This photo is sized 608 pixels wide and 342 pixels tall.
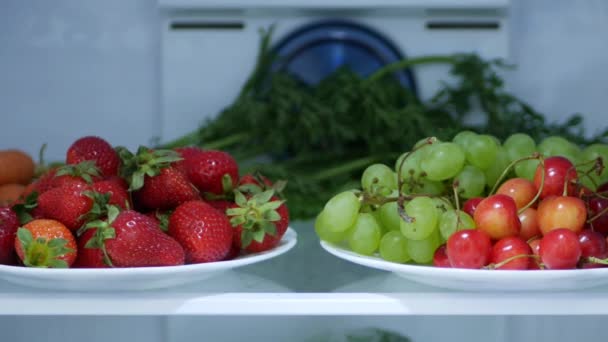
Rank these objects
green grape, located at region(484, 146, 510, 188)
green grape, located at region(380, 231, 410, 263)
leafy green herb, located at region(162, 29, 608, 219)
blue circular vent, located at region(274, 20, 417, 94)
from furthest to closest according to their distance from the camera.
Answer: blue circular vent, located at region(274, 20, 417, 94)
leafy green herb, located at region(162, 29, 608, 219)
green grape, located at region(484, 146, 510, 188)
green grape, located at region(380, 231, 410, 263)

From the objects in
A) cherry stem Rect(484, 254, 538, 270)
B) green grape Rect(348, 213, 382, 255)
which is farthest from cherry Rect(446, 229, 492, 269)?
green grape Rect(348, 213, 382, 255)

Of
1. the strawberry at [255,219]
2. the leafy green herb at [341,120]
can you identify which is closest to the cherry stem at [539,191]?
the strawberry at [255,219]

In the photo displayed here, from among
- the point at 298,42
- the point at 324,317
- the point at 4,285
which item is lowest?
the point at 324,317

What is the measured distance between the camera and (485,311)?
1.97 feet

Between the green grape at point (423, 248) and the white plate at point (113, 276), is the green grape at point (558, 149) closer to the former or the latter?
the green grape at point (423, 248)

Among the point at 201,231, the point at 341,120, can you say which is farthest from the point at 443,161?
the point at 341,120

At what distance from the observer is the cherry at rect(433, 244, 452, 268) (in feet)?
2.09

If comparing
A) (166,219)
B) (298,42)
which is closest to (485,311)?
(166,219)

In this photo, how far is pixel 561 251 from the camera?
59 cm

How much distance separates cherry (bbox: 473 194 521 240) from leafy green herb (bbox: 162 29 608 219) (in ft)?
1.58

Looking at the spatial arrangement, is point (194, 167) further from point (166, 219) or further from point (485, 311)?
point (485, 311)

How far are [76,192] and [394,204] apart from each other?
317 mm

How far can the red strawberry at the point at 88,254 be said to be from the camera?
62cm

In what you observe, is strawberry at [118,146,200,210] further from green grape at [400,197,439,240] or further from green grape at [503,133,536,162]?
green grape at [503,133,536,162]
